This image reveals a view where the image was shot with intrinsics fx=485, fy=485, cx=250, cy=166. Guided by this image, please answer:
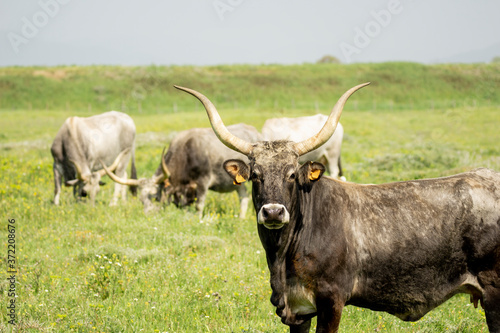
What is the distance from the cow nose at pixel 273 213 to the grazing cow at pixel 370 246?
276 millimetres

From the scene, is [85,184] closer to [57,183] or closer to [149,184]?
[57,183]

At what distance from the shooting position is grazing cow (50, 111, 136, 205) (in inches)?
472

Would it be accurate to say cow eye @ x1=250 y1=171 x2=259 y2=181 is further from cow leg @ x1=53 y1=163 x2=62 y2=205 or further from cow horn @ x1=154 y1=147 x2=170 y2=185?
cow leg @ x1=53 y1=163 x2=62 y2=205

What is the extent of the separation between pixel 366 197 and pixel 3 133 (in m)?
27.8

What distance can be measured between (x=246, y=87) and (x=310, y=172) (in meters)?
55.8

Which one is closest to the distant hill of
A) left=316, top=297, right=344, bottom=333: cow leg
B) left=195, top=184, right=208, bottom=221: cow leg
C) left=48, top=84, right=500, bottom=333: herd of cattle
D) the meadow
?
the meadow

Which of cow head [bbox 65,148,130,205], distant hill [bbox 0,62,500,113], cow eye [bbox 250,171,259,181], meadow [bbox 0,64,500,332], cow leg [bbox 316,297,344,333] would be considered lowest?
meadow [bbox 0,64,500,332]

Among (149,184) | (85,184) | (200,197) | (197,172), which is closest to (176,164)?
(197,172)

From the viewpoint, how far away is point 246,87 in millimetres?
59625

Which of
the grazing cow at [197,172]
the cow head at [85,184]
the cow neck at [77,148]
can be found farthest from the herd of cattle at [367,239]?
the cow neck at [77,148]

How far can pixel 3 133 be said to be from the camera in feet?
91.8

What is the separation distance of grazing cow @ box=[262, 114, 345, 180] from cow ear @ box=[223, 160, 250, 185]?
8348 millimetres

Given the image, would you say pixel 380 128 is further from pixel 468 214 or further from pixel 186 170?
pixel 468 214

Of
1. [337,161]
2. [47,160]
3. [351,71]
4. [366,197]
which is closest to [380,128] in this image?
[337,161]
